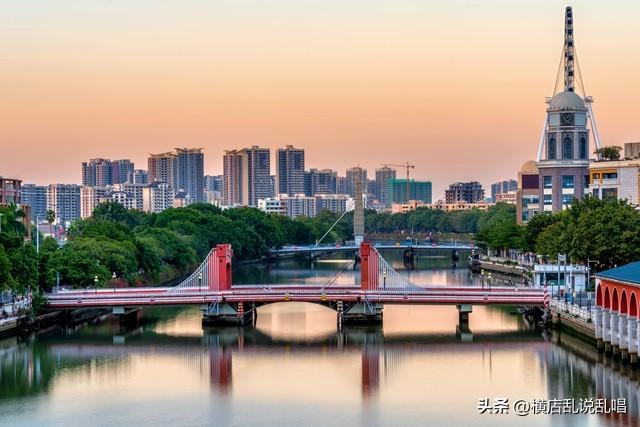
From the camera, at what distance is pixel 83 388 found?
122 feet

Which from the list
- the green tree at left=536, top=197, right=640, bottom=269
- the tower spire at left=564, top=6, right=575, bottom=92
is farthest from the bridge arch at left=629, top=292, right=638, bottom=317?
the tower spire at left=564, top=6, right=575, bottom=92

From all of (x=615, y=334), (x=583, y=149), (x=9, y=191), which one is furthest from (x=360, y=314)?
(x=583, y=149)

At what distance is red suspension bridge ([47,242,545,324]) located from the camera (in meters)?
49.2

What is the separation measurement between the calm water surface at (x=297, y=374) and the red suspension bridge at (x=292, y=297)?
3.25ft

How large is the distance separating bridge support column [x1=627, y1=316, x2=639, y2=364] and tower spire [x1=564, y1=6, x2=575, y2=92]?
64979mm

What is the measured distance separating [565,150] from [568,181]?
9.09 ft

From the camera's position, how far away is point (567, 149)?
98375 mm

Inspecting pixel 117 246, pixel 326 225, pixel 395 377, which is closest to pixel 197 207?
pixel 326 225

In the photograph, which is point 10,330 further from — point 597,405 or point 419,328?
point 597,405

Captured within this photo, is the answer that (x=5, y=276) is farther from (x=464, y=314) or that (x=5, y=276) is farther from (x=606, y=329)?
(x=606, y=329)

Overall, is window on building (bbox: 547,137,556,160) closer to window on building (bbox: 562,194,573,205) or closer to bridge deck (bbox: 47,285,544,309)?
window on building (bbox: 562,194,573,205)

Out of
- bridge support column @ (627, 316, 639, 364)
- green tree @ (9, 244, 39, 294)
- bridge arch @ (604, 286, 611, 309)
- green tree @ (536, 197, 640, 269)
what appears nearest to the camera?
bridge support column @ (627, 316, 639, 364)

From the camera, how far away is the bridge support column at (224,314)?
5009 centimetres

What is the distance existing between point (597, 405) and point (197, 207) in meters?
88.5
